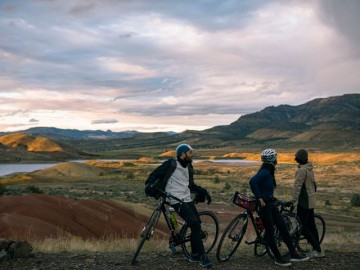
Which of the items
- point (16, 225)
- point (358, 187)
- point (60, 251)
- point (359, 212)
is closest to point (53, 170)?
point (358, 187)

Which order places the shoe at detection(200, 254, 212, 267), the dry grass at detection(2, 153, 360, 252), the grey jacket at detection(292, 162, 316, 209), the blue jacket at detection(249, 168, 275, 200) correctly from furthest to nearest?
the dry grass at detection(2, 153, 360, 252) < the grey jacket at detection(292, 162, 316, 209) < the blue jacket at detection(249, 168, 275, 200) < the shoe at detection(200, 254, 212, 267)

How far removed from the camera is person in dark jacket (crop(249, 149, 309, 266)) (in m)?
7.63

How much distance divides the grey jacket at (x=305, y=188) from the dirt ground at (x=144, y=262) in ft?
3.67

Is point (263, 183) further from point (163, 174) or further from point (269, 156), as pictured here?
point (163, 174)

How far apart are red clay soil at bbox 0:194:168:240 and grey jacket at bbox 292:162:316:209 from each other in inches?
274

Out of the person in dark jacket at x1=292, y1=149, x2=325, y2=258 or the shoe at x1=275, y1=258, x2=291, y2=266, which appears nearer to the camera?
the shoe at x1=275, y1=258, x2=291, y2=266

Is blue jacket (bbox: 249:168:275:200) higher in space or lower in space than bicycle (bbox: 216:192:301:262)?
higher

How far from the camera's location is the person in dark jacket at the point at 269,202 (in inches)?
301

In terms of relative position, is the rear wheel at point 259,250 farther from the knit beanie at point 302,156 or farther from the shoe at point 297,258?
the knit beanie at point 302,156

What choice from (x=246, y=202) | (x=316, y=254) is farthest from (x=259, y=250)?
(x=246, y=202)

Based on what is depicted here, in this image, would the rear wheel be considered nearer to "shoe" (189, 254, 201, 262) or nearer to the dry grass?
"shoe" (189, 254, 201, 262)

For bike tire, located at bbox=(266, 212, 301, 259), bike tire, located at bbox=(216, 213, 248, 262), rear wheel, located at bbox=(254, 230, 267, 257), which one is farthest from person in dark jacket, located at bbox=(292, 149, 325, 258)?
bike tire, located at bbox=(216, 213, 248, 262)

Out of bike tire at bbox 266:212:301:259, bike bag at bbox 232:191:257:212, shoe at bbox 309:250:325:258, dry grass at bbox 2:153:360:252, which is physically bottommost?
dry grass at bbox 2:153:360:252

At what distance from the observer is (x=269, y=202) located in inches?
304
